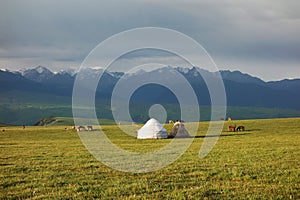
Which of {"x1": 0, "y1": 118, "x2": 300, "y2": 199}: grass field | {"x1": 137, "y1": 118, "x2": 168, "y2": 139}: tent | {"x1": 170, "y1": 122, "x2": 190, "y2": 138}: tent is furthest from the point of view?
{"x1": 170, "y1": 122, "x2": 190, "y2": 138}: tent

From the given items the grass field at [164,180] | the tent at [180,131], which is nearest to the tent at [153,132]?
the tent at [180,131]

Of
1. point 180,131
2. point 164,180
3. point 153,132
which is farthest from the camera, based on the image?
point 180,131

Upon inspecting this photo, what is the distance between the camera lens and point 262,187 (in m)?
15.2

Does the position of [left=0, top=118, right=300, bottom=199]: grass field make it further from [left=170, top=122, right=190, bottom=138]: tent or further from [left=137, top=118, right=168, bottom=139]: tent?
[left=170, top=122, right=190, bottom=138]: tent

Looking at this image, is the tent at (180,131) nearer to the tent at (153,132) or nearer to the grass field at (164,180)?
the tent at (153,132)

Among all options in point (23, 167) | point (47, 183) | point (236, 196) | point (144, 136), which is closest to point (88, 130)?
point (144, 136)

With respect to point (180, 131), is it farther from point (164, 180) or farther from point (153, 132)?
point (164, 180)

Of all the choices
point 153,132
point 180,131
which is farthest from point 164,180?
point 180,131

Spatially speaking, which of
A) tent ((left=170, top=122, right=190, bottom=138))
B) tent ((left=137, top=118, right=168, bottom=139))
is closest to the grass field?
tent ((left=137, top=118, right=168, bottom=139))

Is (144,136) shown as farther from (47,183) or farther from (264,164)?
(47,183)

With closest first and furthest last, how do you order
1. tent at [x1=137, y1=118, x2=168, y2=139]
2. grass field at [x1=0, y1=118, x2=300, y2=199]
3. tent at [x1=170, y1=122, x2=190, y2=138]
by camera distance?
grass field at [x1=0, y1=118, x2=300, y2=199], tent at [x1=137, y1=118, x2=168, y2=139], tent at [x1=170, y1=122, x2=190, y2=138]

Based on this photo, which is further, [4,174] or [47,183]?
[4,174]

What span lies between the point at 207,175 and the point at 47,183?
24.5 ft

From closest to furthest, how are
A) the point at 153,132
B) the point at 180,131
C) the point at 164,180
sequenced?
the point at 164,180 < the point at 153,132 < the point at 180,131
